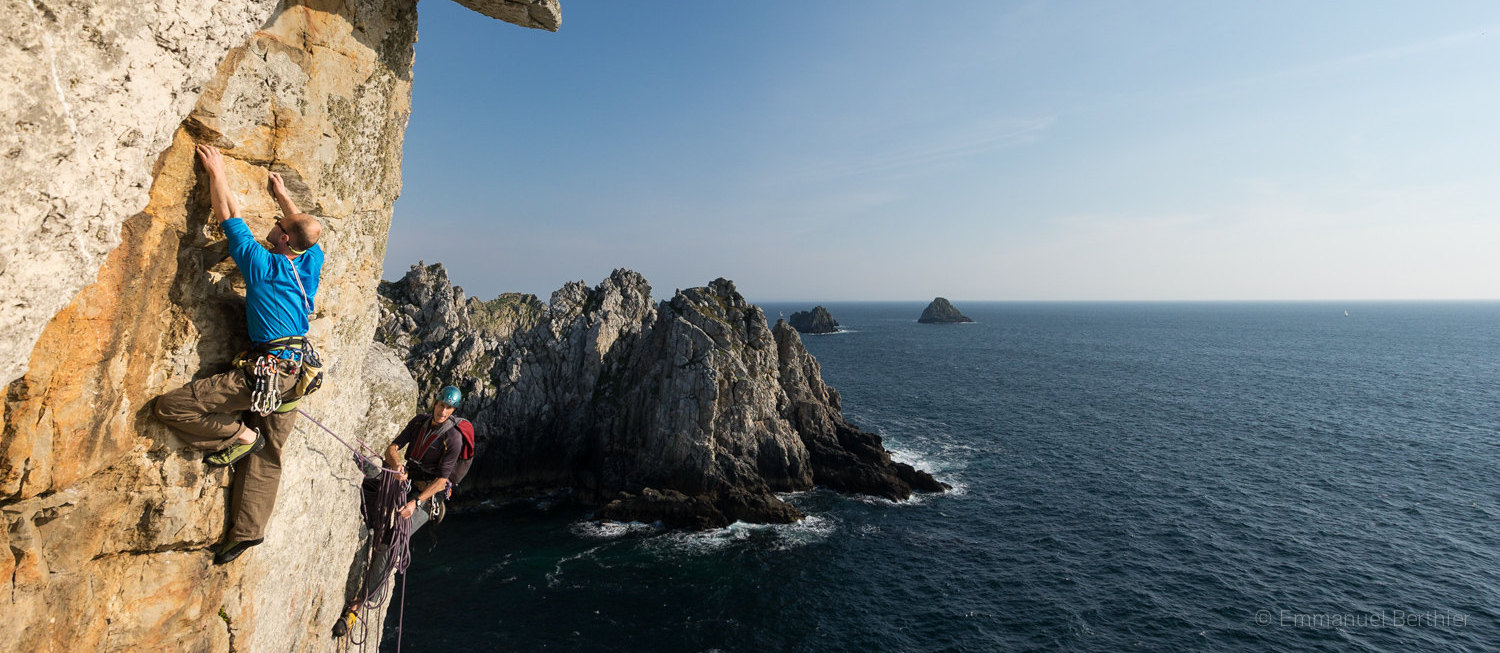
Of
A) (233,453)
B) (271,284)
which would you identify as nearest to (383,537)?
(233,453)

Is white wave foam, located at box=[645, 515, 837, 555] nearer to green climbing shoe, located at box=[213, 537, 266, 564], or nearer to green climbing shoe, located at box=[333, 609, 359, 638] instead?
green climbing shoe, located at box=[333, 609, 359, 638]

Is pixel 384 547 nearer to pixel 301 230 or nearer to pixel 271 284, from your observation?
pixel 271 284

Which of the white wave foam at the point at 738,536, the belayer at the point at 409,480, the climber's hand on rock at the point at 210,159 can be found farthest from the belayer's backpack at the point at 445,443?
the white wave foam at the point at 738,536

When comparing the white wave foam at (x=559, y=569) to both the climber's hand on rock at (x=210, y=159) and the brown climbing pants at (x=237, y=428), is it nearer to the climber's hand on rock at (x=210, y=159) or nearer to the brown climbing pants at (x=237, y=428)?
the brown climbing pants at (x=237, y=428)

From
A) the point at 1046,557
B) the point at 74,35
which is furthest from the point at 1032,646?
the point at 74,35

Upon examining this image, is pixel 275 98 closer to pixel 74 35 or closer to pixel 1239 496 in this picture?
pixel 74 35

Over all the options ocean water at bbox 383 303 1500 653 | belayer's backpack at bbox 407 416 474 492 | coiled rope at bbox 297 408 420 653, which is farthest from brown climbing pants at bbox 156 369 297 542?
ocean water at bbox 383 303 1500 653
